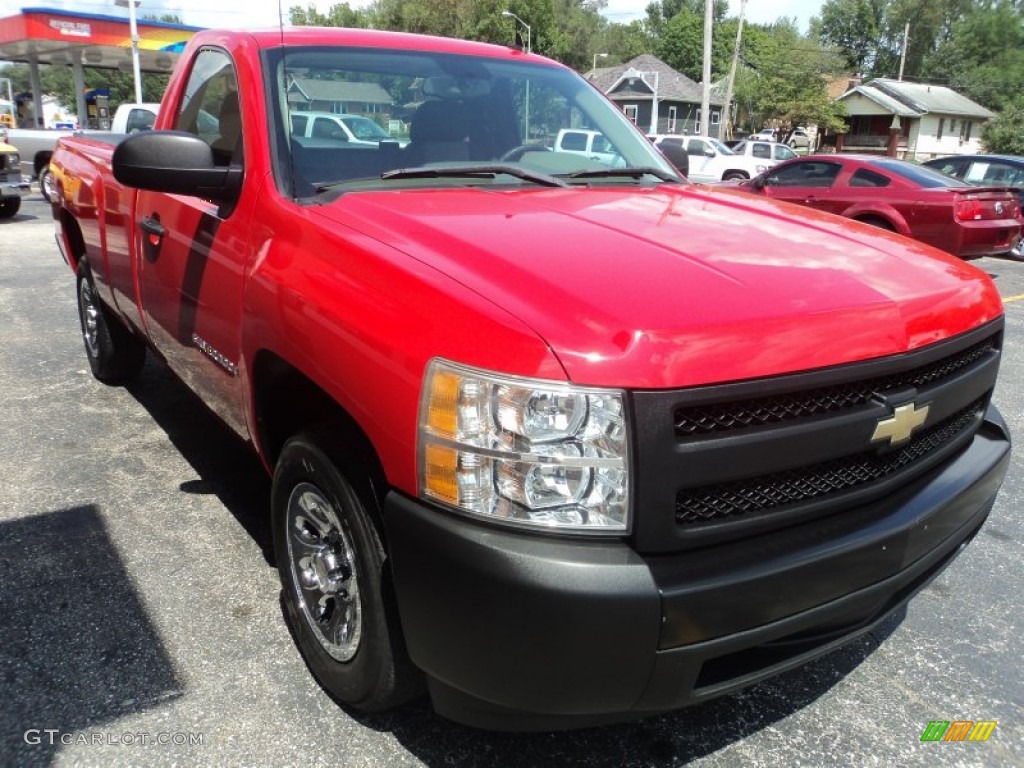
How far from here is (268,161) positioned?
2572 millimetres

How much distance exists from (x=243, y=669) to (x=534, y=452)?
1.45 m

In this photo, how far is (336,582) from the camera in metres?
2.28

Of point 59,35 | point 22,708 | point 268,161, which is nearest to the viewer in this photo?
point 22,708

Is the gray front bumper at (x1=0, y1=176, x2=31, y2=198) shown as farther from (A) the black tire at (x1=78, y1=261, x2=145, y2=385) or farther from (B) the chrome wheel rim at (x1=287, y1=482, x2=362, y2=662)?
(B) the chrome wheel rim at (x1=287, y1=482, x2=362, y2=662)

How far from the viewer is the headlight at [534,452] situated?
1.61 m

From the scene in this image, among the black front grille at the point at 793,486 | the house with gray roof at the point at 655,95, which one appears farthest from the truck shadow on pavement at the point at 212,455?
the house with gray roof at the point at 655,95

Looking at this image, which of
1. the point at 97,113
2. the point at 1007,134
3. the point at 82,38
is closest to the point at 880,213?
the point at 82,38

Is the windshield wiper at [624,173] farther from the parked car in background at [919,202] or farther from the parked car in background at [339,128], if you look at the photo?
the parked car in background at [919,202]

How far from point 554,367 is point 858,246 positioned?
48.2 inches

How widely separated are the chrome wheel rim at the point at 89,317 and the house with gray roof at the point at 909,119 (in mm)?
58533

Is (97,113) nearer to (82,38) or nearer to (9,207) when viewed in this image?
(82,38)

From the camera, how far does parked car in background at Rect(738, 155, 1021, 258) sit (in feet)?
32.3

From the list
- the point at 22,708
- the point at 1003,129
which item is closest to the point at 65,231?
the point at 22,708

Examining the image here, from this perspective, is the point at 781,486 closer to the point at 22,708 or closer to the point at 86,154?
the point at 22,708
